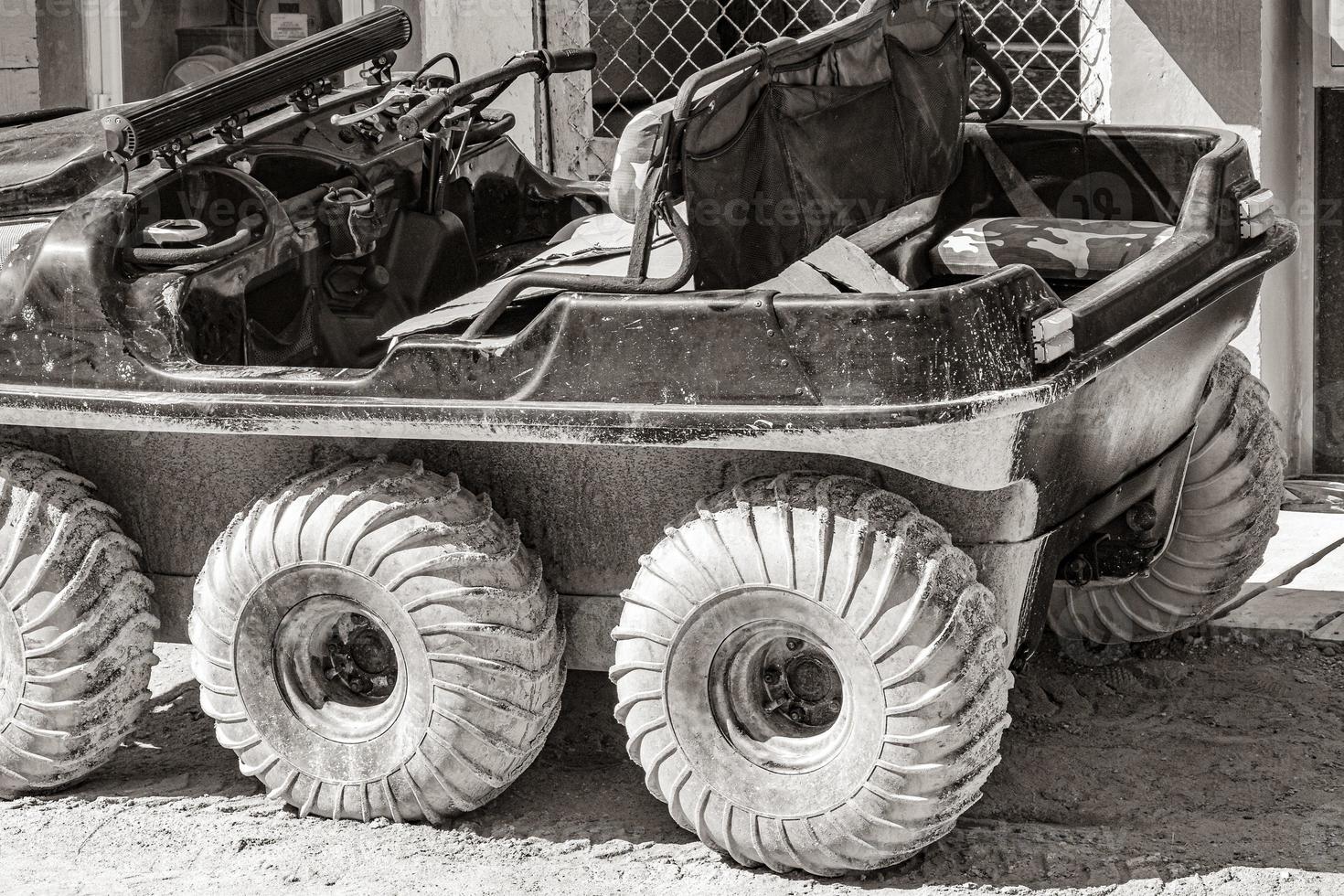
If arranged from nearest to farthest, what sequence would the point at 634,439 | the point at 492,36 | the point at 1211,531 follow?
1. the point at 634,439
2. the point at 1211,531
3. the point at 492,36

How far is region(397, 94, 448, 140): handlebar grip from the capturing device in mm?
3926

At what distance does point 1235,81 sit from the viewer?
5727 mm

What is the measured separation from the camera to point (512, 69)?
450 cm

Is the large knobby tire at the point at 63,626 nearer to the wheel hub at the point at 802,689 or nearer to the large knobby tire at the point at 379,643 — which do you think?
the large knobby tire at the point at 379,643

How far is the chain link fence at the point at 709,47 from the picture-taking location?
622 cm

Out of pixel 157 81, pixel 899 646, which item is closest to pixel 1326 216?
pixel 899 646

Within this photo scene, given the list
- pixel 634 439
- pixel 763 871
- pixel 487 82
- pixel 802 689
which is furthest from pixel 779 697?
pixel 487 82

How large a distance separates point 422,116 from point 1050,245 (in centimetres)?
155

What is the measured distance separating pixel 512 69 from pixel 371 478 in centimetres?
146

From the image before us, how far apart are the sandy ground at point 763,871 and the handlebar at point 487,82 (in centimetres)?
147

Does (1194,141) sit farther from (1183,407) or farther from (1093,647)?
(1093,647)

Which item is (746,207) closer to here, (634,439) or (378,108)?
(634,439)

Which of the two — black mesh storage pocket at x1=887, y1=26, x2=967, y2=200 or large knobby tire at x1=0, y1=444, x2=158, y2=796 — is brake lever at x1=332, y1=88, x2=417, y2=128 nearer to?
large knobby tire at x1=0, y1=444, x2=158, y2=796

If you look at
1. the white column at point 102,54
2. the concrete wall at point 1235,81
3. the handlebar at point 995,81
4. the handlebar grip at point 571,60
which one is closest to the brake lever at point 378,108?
the handlebar grip at point 571,60
